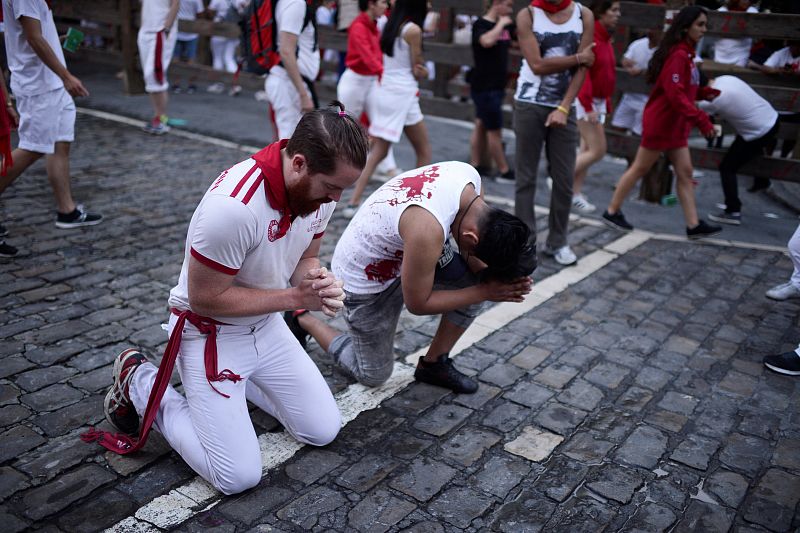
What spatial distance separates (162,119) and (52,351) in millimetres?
5699

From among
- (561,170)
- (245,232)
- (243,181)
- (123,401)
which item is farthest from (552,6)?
(123,401)

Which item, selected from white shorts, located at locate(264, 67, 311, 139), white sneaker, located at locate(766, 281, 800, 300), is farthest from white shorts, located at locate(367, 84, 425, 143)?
white sneaker, located at locate(766, 281, 800, 300)

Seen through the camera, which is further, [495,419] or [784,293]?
[784,293]

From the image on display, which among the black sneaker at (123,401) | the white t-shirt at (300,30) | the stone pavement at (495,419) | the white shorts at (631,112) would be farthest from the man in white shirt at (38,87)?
the white shorts at (631,112)

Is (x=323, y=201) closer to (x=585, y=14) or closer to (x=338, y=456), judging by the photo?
(x=338, y=456)

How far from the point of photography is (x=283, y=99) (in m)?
6.10

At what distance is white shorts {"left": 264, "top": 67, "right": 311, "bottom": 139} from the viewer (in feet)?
19.8

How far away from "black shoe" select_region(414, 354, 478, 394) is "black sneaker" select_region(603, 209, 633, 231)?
331 cm

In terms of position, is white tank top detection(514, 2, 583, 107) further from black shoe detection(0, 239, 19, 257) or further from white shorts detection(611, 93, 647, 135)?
black shoe detection(0, 239, 19, 257)

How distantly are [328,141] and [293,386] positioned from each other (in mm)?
1089

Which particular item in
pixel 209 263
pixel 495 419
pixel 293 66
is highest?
pixel 293 66

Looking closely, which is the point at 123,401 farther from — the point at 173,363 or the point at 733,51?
the point at 733,51

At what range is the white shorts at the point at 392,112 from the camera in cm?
646

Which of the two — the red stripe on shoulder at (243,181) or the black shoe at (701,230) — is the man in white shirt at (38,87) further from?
the black shoe at (701,230)
